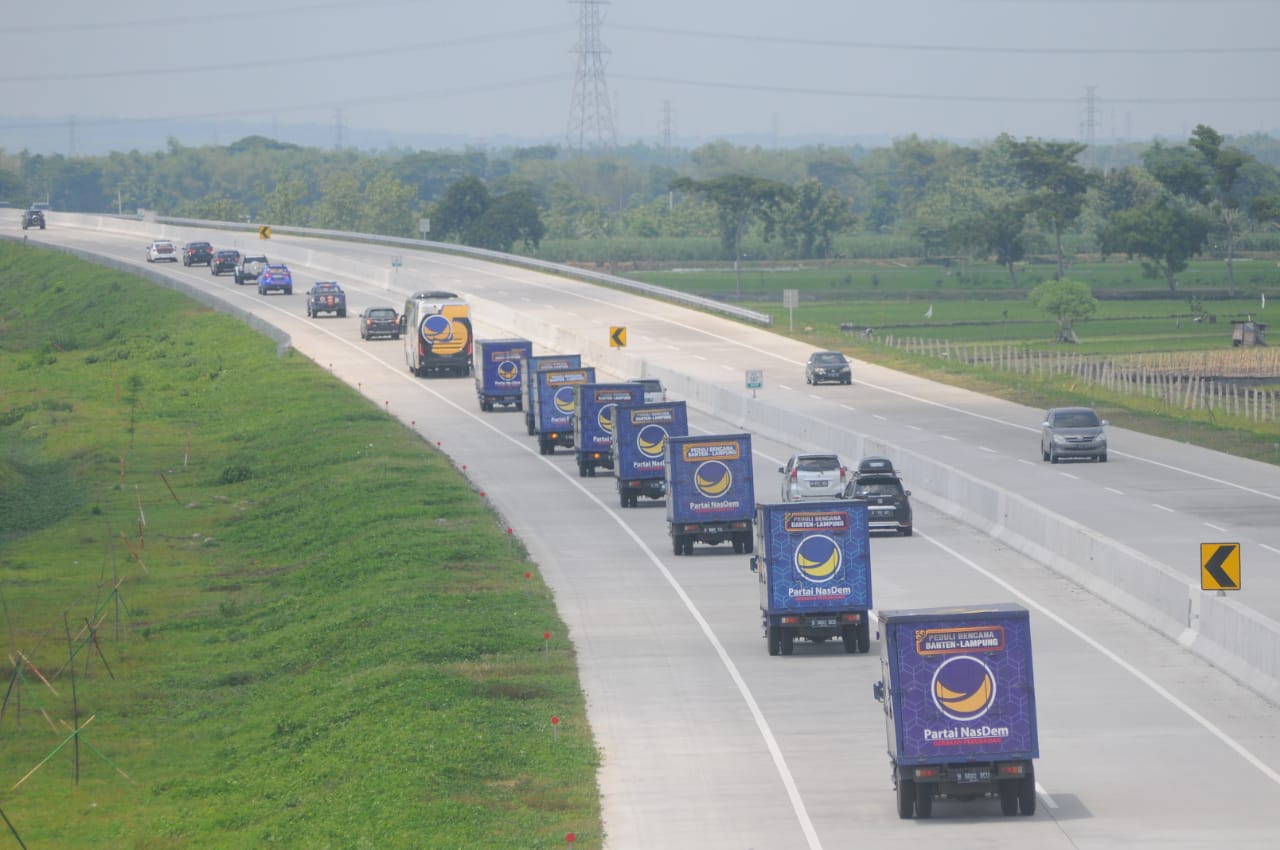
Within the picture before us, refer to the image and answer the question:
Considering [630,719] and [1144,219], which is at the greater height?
[1144,219]

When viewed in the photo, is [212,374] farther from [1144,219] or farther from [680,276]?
[680,276]

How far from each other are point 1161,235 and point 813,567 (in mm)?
115790

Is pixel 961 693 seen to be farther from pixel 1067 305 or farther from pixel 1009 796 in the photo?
pixel 1067 305

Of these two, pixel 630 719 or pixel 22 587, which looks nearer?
pixel 630 719

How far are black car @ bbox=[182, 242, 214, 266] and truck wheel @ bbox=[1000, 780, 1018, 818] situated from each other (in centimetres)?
12096

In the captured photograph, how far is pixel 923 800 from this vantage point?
2197 centimetres

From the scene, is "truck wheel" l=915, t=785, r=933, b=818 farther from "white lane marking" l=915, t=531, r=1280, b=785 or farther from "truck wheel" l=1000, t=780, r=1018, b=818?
"white lane marking" l=915, t=531, r=1280, b=785

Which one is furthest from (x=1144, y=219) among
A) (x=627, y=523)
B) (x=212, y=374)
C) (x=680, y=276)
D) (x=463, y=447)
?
(x=627, y=523)

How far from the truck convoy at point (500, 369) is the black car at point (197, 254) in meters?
68.9

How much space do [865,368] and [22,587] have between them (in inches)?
1956

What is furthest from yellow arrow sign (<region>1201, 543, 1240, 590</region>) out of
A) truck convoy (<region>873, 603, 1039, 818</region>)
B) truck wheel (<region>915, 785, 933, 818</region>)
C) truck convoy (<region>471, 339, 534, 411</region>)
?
truck convoy (<region>471, 339, 534, 411</region>)

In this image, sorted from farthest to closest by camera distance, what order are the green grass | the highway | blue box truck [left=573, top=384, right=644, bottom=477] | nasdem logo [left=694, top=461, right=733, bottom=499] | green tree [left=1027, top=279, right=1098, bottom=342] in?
green tree [left=1027, top=279, right=1098, bottom=342], blue box truck [left=573, top=384, right=644, bottom=477], nasdem logo [left=694, top=461, right=733, bottom=499], the green grass, the highway

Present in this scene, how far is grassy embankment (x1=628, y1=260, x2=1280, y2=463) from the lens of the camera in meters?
74.2

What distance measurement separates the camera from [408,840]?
21.9m
